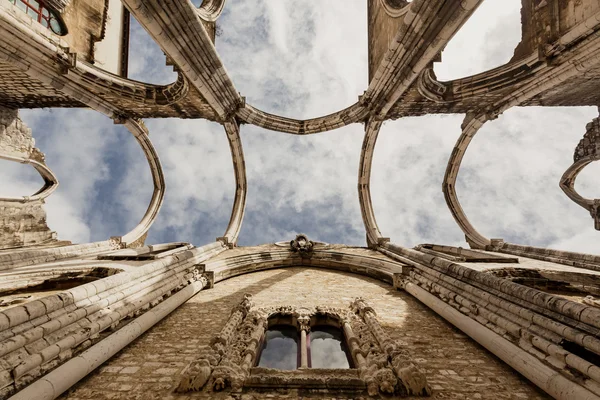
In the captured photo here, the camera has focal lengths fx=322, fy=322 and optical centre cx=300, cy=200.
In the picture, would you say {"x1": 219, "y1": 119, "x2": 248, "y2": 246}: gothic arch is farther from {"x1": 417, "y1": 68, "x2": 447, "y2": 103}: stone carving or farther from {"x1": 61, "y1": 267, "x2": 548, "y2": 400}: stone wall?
{"x1": 417, "y1": 68, "x2": 447, "y2": 103}: stone carving

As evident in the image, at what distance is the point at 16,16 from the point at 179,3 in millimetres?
3083

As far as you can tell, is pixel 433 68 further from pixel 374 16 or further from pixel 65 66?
pixel 65 66

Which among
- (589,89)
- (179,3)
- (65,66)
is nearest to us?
(179,3)

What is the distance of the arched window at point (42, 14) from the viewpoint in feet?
24.6

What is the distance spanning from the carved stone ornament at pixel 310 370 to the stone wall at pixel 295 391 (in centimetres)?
12

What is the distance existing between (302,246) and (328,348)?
529 centimetres

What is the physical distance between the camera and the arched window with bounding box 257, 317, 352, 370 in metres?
5.02

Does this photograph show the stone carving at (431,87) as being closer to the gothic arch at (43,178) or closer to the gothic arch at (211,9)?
the gothic arch at (211,9)

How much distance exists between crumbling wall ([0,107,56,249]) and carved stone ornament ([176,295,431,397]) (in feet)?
28.2

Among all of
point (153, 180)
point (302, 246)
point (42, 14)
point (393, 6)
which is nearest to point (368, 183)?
point (302, 246)

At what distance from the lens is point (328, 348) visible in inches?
215

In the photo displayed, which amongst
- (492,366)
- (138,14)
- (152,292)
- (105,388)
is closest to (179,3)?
(138,14)

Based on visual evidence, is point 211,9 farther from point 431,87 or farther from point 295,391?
point 295,391

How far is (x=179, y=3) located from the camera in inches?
236
